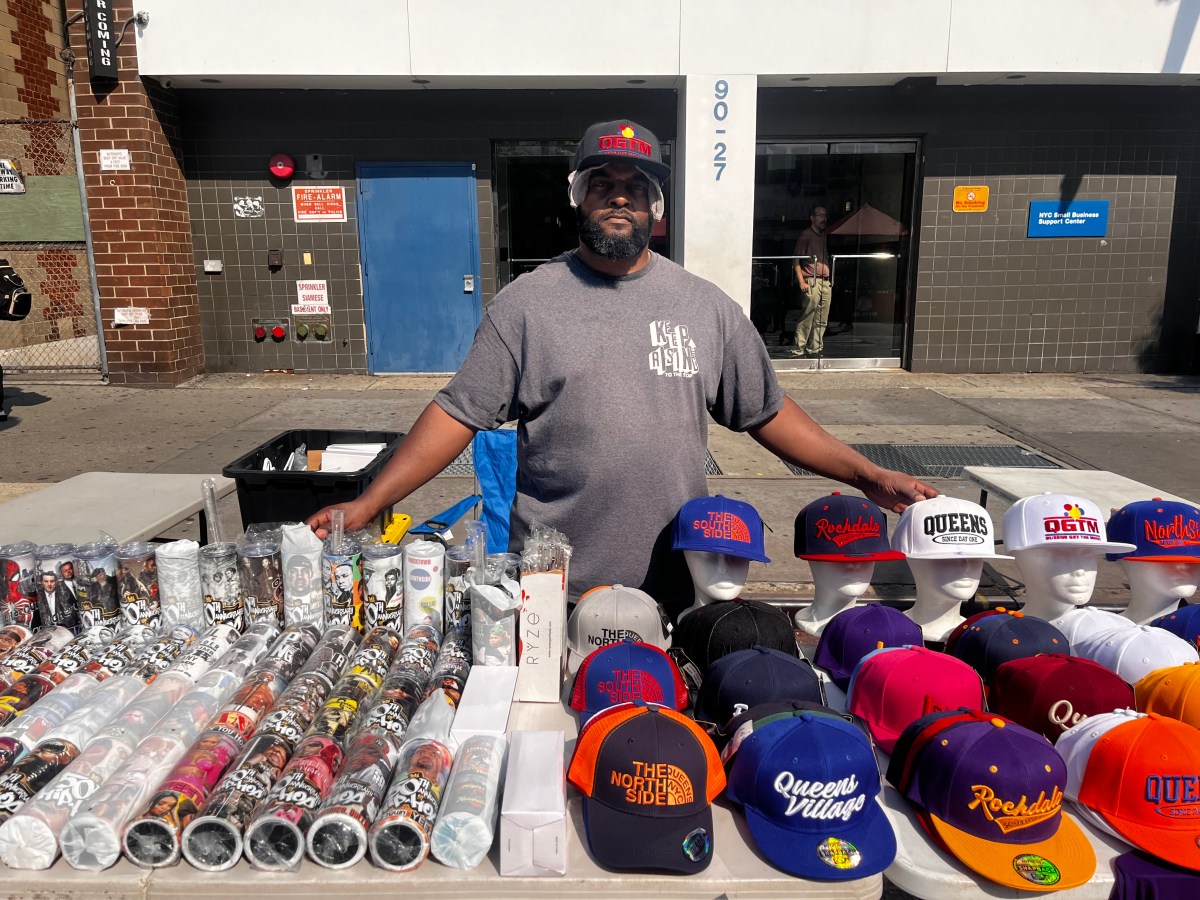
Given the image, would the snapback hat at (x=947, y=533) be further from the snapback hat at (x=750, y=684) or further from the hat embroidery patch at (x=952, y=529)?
the snapback hat at (x=750, y=684)

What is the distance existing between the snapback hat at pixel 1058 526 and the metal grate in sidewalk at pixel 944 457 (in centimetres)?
412

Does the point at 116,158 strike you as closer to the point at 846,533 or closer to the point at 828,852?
the point at 846,533

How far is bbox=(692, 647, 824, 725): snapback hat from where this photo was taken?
193 cm

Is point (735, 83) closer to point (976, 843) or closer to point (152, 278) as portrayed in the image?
point (152, 278)

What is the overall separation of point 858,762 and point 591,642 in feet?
2.61

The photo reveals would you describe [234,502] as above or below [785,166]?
below

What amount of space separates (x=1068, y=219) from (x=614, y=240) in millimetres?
10802

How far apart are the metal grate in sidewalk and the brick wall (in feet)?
25.7

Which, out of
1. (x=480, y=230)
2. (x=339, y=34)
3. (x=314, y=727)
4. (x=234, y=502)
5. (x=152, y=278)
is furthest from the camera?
(x=480, y=230)

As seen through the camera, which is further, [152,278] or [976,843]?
[152,278]

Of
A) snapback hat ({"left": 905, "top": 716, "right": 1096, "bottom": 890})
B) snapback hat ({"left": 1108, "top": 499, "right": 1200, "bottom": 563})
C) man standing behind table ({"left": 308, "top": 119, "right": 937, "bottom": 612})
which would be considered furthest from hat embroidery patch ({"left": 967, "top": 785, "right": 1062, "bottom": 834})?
snapback hat ({"left": 1108, "top": 499, "right": 1200, "bottom": 563})

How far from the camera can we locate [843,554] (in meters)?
2.58

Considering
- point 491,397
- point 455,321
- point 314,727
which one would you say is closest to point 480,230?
point 455,321

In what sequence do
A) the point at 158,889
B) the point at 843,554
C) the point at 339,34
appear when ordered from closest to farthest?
the point at 158,889 < the point at 843,554 < the point at 339,34
